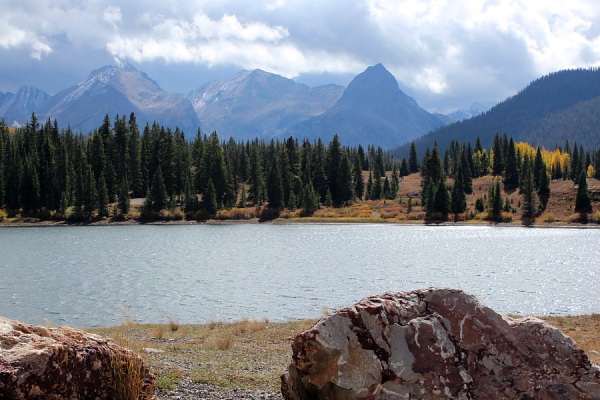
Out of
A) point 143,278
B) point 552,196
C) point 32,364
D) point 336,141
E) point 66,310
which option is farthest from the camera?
point 336,141

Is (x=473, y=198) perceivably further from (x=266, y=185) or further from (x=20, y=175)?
(x=20, y=175)

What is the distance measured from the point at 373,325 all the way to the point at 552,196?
150 m

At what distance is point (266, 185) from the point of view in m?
143

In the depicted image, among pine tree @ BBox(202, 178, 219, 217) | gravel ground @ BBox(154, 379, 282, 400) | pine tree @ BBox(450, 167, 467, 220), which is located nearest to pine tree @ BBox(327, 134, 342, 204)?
pine tree @ BBox(450, 167, 467, 220)

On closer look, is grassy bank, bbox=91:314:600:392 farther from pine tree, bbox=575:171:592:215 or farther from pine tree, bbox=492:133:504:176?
pine tree, bbox=492:133:504:176

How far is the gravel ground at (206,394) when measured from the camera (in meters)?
9.86

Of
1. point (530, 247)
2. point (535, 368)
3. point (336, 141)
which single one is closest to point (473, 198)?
point (336, 141)

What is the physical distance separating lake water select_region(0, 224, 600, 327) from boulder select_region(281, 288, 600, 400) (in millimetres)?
16193

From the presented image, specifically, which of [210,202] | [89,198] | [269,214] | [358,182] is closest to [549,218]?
[358,182]

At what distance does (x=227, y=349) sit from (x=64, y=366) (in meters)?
9.86

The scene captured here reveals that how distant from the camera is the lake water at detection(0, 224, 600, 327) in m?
35.5

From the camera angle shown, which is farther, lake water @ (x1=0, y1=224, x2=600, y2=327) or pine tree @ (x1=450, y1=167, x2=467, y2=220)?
pine tree @ (x1=450, y1=167, x2=467, y2=220)

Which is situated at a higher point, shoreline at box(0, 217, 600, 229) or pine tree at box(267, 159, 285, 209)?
pine tree at box(267, 159, 285, 209)

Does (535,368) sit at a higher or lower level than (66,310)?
higher
